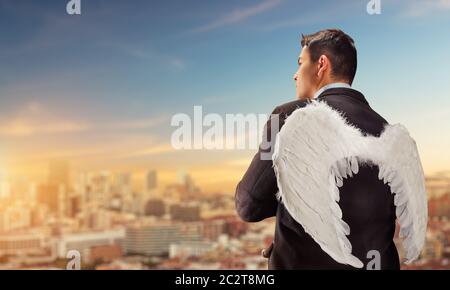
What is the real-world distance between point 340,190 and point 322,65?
13.3 inches

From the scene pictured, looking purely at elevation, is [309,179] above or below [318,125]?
below

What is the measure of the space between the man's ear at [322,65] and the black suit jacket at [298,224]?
9 centimetres

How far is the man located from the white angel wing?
0.06 ft

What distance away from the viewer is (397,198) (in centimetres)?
131

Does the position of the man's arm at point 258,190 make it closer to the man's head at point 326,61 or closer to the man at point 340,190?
the man at point 340,190

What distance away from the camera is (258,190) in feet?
3.90

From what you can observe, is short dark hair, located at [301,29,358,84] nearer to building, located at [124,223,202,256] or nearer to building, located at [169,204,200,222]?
building, located at [124,223,202,256]

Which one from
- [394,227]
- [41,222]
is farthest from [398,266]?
[41,222]

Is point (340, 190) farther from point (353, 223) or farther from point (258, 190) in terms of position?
point (258, 190)

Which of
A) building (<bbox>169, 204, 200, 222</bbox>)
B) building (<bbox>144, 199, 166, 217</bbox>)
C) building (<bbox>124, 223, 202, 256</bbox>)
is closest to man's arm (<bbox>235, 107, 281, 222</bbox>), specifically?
building (<bbox>124, 223, 202, 256</bbox>)

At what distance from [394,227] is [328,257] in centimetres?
23

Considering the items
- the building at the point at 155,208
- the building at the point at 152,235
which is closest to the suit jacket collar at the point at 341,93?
the building at the point at 152,235

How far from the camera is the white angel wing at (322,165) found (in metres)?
1.20
